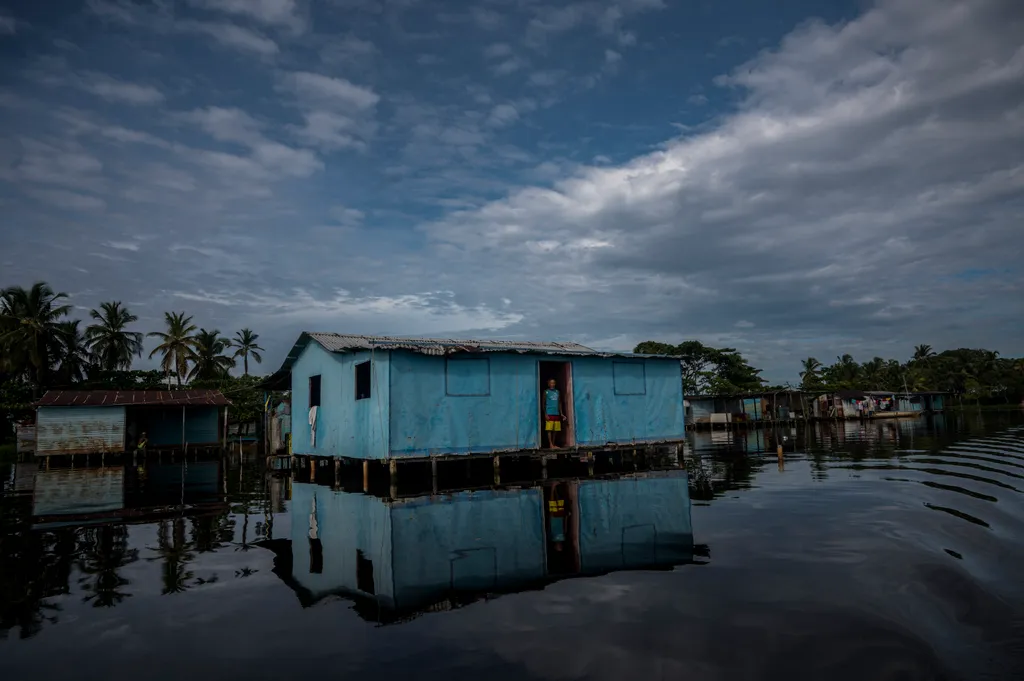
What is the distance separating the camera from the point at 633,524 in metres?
9.71

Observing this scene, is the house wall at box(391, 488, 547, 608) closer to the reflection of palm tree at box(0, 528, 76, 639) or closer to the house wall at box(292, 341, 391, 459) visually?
the reflection of palm tree at box(0, 528, 76, 639)

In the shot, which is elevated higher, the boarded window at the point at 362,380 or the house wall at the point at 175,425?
the boarded window at the point at 362,380

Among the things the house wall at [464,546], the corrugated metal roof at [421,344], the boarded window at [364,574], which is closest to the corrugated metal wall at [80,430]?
the corrugated metal roof at [421,344]

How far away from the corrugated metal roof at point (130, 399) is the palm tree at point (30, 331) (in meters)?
7.57

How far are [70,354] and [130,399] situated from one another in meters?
14.0

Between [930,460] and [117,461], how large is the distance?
3254cm

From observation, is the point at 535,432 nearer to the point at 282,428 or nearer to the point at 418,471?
the point at 418,471

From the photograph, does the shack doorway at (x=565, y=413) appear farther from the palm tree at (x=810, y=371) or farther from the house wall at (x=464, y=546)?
the palm tree at (x=810, y=371)

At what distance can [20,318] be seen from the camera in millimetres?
36281

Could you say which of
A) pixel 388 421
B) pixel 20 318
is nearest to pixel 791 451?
pixel 388 421

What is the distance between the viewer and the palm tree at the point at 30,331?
116ft

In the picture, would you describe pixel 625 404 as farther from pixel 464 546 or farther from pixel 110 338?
pixel 110 338

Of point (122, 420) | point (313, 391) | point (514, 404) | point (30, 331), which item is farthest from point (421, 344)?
point (30, 331)

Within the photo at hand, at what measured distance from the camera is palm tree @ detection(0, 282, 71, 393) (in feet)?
116
